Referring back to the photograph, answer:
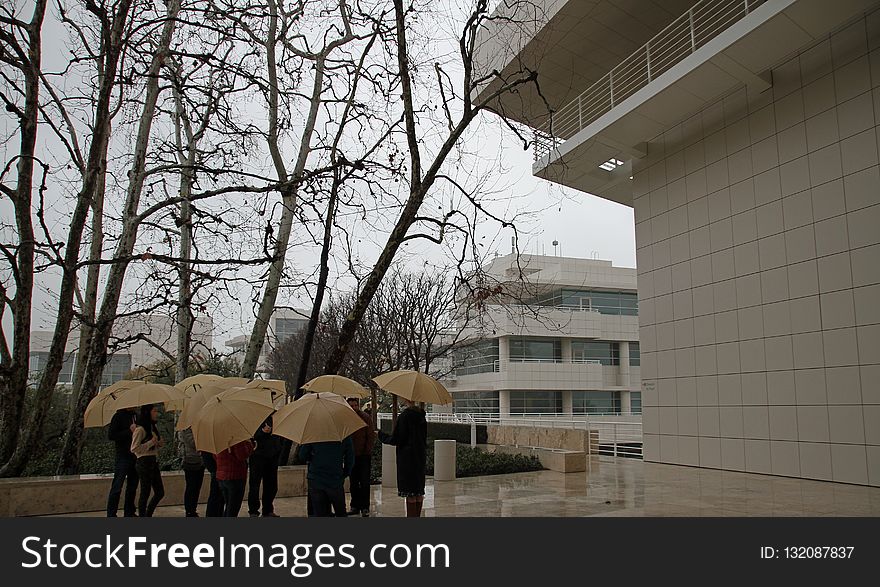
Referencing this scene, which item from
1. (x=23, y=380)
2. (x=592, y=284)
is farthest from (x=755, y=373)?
(x=592, y=284)

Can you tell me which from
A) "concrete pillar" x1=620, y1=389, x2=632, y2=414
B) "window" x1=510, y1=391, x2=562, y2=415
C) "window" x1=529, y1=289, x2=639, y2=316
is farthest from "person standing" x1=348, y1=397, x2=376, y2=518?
"concrete pillar" x1=620, y1=389, x2=632, y2=414

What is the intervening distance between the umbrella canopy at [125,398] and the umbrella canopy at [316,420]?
2.10m

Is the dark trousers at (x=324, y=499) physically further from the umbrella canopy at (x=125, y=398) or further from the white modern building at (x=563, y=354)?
the white modern building at (x=563, y=354)

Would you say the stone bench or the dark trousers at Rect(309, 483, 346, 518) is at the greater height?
the dark trousers at Rect(309, 483, 346, 518)

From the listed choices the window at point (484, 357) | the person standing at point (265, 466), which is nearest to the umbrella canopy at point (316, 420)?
the person standing at point (265, 466)

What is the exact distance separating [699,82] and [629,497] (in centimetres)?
1024

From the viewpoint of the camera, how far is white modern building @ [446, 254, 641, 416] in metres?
46.8

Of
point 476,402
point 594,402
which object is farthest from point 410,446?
point 476,402

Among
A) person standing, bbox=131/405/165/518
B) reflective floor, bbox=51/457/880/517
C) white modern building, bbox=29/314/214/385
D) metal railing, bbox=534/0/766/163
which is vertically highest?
metal railing, bbox=534/0/766/163

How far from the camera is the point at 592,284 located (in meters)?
50.8

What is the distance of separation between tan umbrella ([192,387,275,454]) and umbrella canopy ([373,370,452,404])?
5.44 ft

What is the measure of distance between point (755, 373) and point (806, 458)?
7.41 ft

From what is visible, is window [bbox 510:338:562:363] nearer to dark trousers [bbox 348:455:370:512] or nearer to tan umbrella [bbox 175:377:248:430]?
dark trousers [bbox 348:455:370:512]
